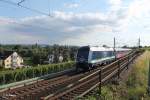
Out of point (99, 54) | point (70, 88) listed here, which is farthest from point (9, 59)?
point (70, 88)

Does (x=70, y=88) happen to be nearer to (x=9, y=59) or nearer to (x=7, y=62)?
(x=7, y=62)

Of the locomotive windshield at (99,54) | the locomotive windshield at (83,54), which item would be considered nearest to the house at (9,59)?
the locomotive windshield at (99,54)

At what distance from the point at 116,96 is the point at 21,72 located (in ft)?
77.8

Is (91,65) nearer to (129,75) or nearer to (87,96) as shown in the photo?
(129,75)

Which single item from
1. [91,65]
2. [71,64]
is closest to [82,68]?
[91,65]

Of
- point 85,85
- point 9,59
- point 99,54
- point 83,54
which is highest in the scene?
point 83,54

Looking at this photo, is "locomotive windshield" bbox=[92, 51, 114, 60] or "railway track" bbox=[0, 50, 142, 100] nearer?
"railway track" bbox=[0, 50, 142, 100]

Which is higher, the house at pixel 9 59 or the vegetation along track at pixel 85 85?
the vegetation along track at pixel 85 85

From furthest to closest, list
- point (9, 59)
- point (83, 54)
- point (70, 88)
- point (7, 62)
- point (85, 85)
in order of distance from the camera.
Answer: point (9, 59)
point (7, 62)
point (83, 54)
point (85, 85)
point (70, 88)

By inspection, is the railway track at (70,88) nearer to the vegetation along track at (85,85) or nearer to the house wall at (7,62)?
the vegetation along track at (85,85)

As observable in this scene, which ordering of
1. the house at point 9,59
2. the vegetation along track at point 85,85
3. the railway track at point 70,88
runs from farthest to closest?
the house at point 9,59, the railway track at point 70,88, the vegetation along track at point 85,85

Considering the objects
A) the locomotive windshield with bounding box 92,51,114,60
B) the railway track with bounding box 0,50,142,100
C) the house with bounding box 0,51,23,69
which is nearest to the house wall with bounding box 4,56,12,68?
the house with bounding box 0,51,23,69

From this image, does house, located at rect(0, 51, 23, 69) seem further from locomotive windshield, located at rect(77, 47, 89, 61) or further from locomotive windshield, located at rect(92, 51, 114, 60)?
locomotive windshield, located at rect(77, 47, 89, 61)

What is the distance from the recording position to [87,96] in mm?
11820
